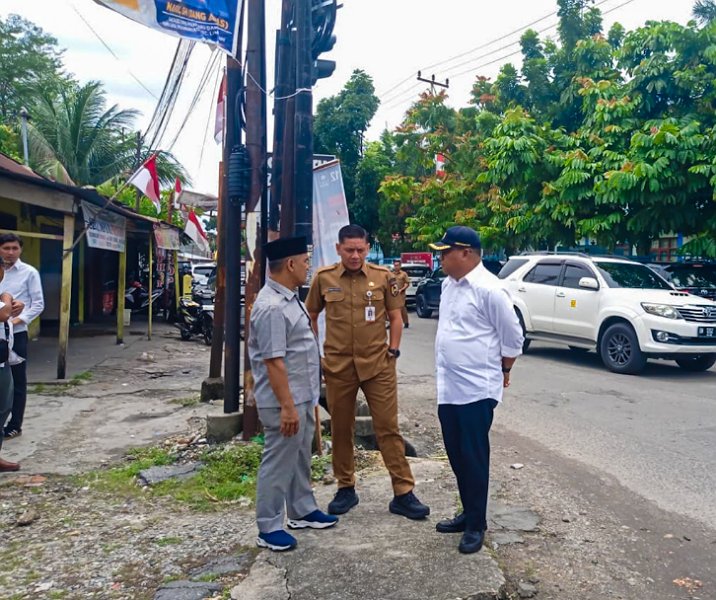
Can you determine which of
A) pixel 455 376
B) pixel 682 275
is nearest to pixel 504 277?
pixel 682 275

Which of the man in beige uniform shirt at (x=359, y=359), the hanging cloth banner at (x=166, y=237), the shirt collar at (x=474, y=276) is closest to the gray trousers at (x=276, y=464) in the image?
the man in beige uniform shirt at (x=359, y=359)

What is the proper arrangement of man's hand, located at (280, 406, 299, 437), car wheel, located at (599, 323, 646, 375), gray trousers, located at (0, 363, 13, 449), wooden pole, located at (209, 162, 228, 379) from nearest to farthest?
man's hand, located at (280, 406, 299, 437)
gray trousers, located at (0, 363, 13, 449)
wooden pole, located at (209, 162, 228, 379)
car wheel, located at (599, 323, 646, 375)

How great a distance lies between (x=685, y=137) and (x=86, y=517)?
1234 cm

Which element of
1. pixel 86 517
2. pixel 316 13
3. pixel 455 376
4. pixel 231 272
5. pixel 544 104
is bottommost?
pixel 86 517

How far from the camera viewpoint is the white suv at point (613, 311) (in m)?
10.0

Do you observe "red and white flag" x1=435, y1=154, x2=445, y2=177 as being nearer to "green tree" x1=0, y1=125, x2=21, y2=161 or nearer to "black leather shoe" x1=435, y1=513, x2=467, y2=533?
"green tree" x1=0, y1=125, x2=21, y2=161

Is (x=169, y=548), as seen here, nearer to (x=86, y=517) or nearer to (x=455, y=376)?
(x=86, y=517)

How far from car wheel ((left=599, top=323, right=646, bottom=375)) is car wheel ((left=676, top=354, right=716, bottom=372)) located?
0.92 meters

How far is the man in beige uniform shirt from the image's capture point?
436 cm

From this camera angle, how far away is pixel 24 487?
5281mm

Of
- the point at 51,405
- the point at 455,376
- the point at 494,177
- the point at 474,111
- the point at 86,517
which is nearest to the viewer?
the point at 455,376

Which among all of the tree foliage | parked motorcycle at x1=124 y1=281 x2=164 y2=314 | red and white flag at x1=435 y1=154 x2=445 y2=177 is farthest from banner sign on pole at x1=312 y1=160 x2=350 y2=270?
red and white flag at x1=435 y1=154 x2=445 y2=177

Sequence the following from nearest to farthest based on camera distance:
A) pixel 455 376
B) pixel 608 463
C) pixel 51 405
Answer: pixel 455 376
pixel 608 463
pixel 51 405

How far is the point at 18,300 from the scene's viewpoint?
650cm
